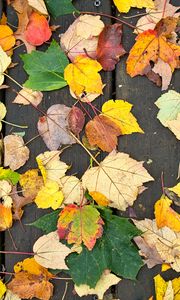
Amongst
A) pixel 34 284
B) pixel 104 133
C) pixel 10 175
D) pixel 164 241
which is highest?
pixel 104 133

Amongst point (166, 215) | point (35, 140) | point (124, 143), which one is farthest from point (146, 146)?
point (35, 140)

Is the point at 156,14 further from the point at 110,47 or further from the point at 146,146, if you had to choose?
the point at 146,146

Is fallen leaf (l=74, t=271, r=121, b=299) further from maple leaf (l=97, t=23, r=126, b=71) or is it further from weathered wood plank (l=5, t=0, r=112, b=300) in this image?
maple leaf (l=97, t=23, r=126, b=71)

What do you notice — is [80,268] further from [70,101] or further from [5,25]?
[5,25]

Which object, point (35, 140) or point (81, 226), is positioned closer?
point (81, 226)

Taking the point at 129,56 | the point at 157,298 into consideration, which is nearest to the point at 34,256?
the point at 157,298

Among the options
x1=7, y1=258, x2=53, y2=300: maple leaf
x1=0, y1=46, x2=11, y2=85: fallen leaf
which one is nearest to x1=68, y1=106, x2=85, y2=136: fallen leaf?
x1=0, y1=46, x2=11, y2=85: fallen leaf
